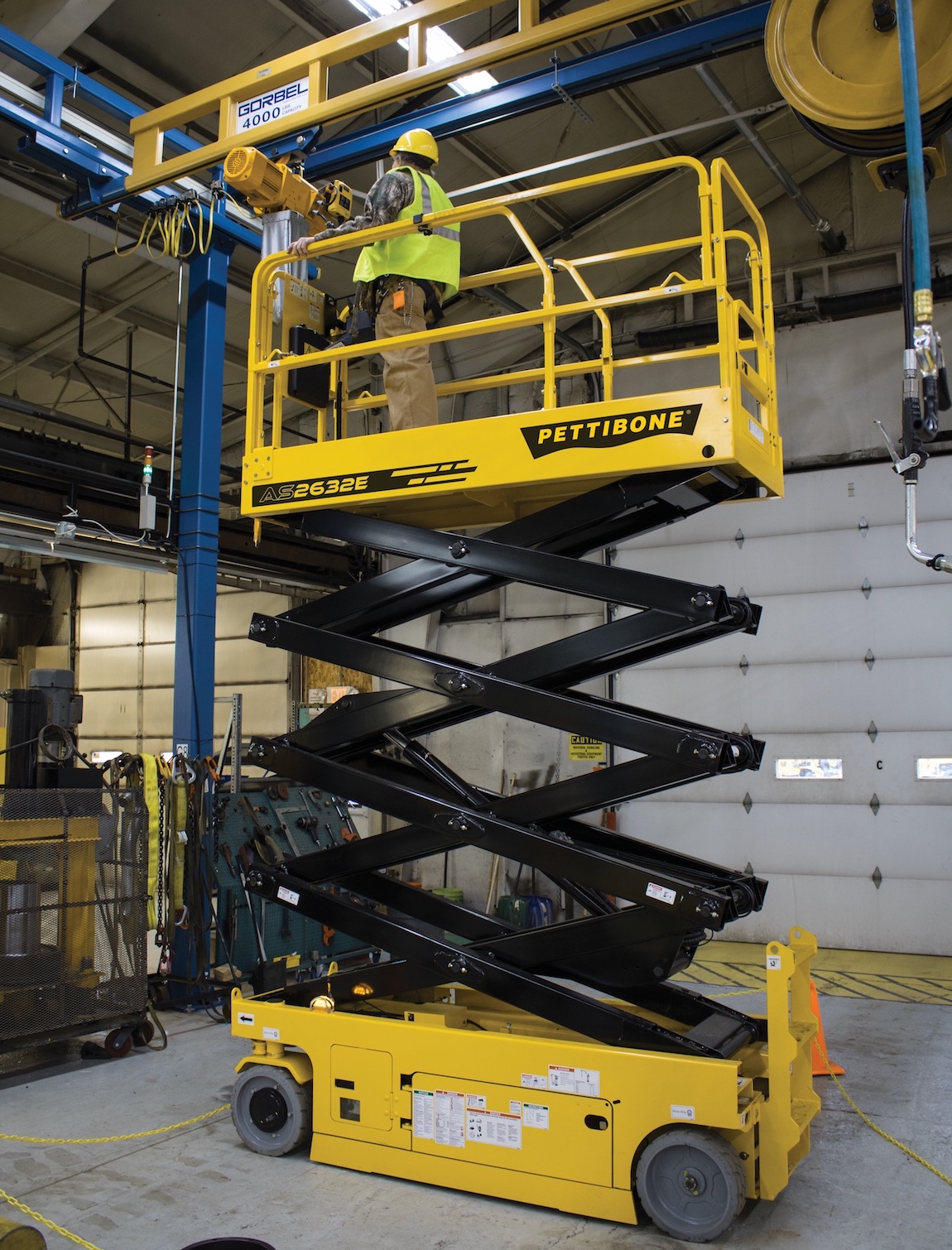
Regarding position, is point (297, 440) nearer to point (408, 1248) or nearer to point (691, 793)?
point (691, 793)

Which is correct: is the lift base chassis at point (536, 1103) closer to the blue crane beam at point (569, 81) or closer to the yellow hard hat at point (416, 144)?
the yellow hard hat at point (416, 144)

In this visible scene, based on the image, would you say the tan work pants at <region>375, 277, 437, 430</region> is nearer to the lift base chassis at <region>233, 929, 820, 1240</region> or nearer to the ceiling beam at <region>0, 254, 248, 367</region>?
the lift base chassis at <region>233, 929, 820, 1240</region>

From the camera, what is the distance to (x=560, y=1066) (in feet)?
14.6

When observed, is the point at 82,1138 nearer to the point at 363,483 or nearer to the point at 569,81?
the point at 363,483

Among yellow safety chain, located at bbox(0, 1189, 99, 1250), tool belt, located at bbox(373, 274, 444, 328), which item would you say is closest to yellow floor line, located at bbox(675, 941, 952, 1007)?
yellow safety chain, located at bbox(0, 1189, 99, 1250)

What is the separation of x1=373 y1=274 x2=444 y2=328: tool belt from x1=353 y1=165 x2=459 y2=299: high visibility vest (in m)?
0.03

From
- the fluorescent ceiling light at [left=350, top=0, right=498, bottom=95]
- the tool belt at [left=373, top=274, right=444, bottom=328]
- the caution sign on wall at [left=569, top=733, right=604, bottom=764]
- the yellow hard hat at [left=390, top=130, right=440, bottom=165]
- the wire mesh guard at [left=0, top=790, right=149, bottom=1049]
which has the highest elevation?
the fluorescent ceiling light at [left=350, top=0, right=498, bottom=95]

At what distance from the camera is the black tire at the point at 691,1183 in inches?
163

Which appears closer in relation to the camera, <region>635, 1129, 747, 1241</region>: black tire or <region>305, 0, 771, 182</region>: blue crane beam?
<region>635, 1129, 747, 1241</region>: black tire

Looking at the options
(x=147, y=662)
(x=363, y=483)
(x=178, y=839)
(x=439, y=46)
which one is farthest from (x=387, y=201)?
(x=147, y=662)

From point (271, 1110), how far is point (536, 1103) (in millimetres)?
1542

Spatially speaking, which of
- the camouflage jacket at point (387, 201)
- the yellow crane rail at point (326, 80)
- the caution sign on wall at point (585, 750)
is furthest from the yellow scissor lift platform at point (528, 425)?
the caution sign on wall at point (585, 750)

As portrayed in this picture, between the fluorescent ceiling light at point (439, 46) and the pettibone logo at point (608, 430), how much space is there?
4.21 m

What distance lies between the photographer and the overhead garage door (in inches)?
440
